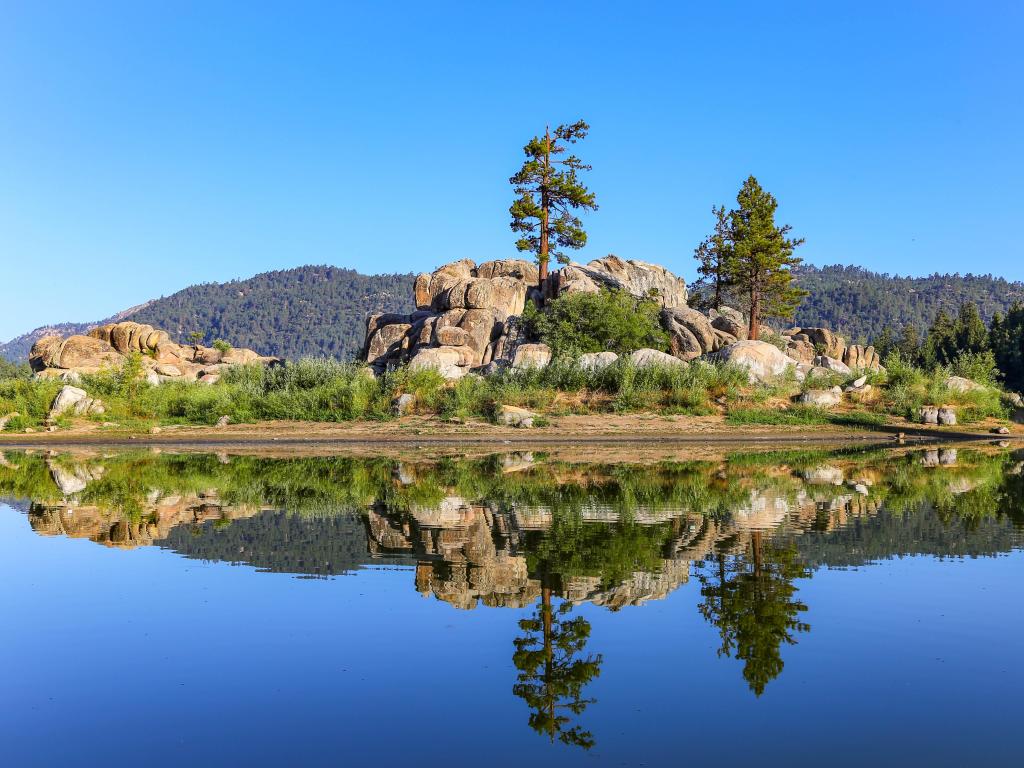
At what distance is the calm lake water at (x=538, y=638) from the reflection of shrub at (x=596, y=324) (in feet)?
95.9

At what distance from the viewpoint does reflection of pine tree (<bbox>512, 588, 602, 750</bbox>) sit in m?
6.78

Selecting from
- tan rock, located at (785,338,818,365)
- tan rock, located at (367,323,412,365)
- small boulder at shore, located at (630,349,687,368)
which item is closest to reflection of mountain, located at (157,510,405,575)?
small boulder at shore, located at (630,349,687,368)

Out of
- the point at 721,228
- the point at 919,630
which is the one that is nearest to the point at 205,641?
the point at 919,630

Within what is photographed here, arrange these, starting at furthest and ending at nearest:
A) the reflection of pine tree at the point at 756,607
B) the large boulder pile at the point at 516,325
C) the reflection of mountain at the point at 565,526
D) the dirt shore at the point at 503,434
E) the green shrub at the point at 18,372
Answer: the green shrub at the point at 18,372
the large boulder pile at the point at 516,325
the dirt shore at the point at 503,434
the reflection of mountain at the point at 565,526
the reflection of pine tree at the point at 756,607

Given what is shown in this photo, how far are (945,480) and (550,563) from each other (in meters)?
14.0

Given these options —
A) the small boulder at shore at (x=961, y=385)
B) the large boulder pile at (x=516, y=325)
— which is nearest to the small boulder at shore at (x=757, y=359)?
the large boulder pile at (x=516, y=325)

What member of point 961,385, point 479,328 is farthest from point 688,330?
point 961,385

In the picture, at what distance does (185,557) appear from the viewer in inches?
532

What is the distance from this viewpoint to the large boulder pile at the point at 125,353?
6281 centimetres

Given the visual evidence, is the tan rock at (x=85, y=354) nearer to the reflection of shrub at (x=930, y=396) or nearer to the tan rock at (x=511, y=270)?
the tan rock at (x=511, y=270)

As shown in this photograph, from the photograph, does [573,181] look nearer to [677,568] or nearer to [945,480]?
[945,480]

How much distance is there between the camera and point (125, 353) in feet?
217

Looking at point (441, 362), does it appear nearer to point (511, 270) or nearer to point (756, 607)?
point (511, 270)

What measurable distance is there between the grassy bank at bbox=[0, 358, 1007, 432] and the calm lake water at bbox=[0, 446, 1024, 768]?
20.7m
